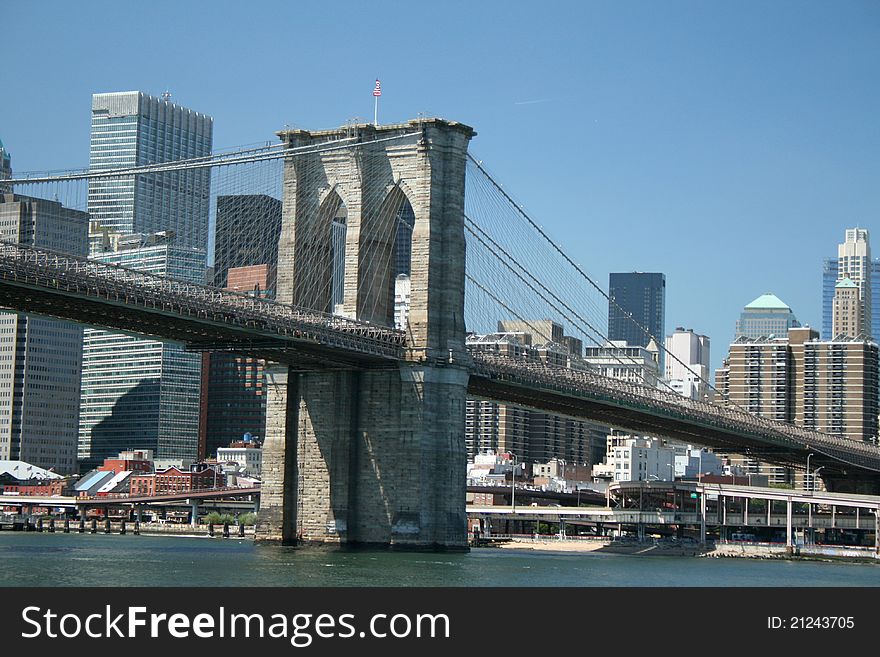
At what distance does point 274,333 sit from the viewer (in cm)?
6962

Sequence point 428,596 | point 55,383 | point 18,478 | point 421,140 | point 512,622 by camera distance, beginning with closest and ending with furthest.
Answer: point 512,622
point 428,596
point 421,140
point 18,478
point 55,383

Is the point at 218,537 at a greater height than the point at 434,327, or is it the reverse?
the point at 434,327

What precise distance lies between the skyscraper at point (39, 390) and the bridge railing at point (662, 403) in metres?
92.8

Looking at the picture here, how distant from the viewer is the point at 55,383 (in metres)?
188

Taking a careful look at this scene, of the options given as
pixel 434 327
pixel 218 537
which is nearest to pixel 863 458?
pixel 218 537

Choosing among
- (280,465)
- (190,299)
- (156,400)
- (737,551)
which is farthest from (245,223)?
(156,400)

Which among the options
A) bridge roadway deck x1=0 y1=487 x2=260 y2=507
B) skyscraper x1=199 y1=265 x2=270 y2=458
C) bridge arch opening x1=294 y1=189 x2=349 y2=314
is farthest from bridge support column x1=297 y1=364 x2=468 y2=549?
skyscraper x1=199 y1=265 x2=270 y2=458

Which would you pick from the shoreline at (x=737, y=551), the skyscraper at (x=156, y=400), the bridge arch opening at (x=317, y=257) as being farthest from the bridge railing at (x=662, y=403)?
the skyscraper at (x=156, y=400)

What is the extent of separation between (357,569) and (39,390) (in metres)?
133

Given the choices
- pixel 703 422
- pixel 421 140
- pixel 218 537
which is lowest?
pixel 218 537

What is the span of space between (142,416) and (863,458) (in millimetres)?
98772

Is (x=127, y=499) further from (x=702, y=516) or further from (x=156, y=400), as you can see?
(x=702, y=516)

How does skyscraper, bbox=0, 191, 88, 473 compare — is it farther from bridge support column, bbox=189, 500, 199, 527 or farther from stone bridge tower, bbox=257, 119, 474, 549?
stone bridge tower, bbox=257, 119, 474, 549

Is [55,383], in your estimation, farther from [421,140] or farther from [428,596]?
[428,596]
